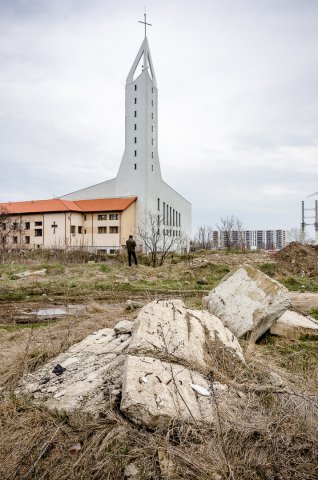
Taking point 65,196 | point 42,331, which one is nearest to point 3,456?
point 42,331

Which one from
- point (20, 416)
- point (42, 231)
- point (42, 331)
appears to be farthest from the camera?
point (42, 231)

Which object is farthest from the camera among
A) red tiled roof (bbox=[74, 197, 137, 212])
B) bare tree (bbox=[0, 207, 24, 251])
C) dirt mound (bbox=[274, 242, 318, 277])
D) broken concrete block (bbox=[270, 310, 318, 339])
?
red tiled roof (bbox=[74, 197, 137, 212])

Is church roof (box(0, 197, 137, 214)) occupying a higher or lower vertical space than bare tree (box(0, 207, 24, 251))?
higher

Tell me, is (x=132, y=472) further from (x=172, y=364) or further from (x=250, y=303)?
(x=250, y=303)

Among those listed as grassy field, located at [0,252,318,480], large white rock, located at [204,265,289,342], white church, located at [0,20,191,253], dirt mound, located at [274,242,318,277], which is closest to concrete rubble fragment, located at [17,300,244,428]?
grassy field, located at [0,252,318,480]

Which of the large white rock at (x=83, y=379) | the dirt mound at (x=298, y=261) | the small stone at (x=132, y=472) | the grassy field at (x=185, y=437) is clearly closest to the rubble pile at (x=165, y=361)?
the large white rock at (x=83, y=379)

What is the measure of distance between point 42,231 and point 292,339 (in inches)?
1657

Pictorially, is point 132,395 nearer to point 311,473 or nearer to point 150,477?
point 150,477

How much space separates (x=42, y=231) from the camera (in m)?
45.4

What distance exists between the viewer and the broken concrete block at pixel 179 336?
4129 millimetres

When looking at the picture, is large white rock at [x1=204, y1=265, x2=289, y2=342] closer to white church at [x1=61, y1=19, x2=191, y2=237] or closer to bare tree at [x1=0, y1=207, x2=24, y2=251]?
white church at [x1=61, y1=19, x2=191, y2=237]

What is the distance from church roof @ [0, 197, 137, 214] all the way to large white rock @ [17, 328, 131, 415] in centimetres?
3840

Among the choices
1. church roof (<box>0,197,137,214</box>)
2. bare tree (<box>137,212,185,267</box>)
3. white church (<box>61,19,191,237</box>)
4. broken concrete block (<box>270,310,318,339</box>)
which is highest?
white church (<box>61,19,191,237</box>)

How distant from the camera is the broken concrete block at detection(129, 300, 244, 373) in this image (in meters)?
4.13
